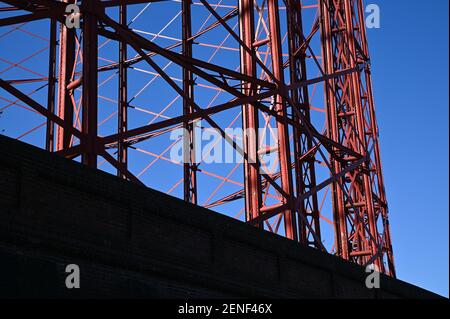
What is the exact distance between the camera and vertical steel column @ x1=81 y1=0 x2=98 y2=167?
11.8 meters

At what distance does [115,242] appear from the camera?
10.6 meters

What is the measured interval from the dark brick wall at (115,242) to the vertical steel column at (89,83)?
1094mm

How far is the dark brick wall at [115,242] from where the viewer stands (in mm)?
9453

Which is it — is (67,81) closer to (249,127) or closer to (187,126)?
(249,127)

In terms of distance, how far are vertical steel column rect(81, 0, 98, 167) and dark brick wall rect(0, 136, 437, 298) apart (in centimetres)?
109

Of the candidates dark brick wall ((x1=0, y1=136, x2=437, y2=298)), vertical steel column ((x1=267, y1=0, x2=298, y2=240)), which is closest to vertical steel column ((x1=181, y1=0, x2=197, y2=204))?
vertical steel column ((x1=267, y1=0, x2=298, y2=240))

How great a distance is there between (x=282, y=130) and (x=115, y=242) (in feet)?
27.0

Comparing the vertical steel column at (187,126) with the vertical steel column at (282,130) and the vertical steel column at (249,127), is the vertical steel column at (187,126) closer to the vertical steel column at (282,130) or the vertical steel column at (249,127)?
the vertical steel column at (249,127)

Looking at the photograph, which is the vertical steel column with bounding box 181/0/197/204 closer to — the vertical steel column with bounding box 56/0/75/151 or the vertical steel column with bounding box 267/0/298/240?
the vertical steel column with bounding box 267/0/298/240

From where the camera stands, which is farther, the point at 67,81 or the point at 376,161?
the point at 376,161

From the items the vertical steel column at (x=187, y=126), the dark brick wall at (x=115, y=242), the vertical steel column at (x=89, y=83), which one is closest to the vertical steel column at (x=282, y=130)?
the vertical steel column at (x=187, y=126)

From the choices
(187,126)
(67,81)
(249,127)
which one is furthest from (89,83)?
(187,126)

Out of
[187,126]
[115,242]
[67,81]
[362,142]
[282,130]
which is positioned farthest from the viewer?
[362,142]
